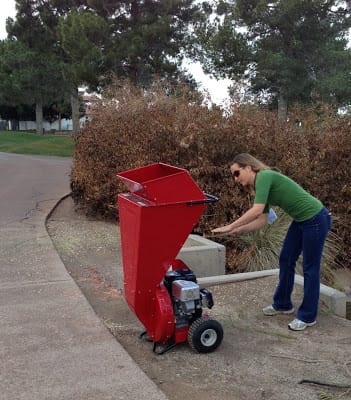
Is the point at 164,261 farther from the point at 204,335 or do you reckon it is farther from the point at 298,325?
the point at 298,325

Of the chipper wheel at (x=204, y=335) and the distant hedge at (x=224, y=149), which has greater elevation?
the distant hedge at (x=224, y=149)

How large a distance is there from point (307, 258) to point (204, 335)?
46.8 inches

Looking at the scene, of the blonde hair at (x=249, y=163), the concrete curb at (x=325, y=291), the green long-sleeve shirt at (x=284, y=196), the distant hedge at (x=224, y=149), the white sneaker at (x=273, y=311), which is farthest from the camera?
the distant hedge at (x=224, y=149)

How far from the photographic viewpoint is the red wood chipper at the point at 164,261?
3.89 metres

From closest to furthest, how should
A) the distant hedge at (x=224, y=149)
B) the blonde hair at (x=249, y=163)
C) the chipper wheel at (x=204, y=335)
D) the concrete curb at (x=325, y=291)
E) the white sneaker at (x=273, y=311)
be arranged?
1. the chipper wheel at (x=204, y=335)
2. the blonde hair at (x=249, y=163)
3. the white sneaker at (x=273, y=311)
4. the concrete curb at (x=325, y=291)
5. the distant hedge at (x=224, y=149)

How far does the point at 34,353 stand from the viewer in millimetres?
3980

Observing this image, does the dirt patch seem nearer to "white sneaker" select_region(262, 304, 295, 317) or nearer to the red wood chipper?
"white sneaker" select_region(262, 304, 295, 317)

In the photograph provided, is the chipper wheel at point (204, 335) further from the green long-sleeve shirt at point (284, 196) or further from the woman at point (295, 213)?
the green long-sleeve shirt at point (284, 196)

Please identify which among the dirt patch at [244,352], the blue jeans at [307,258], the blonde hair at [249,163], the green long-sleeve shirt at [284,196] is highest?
the blonde hair at [249,163]

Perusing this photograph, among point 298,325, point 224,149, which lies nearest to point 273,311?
point 298,325

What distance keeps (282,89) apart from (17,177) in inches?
528

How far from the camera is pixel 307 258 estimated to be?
4.61m

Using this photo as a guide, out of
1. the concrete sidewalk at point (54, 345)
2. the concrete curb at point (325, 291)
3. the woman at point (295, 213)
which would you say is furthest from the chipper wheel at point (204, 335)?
the concrete curb at point (325, 291)

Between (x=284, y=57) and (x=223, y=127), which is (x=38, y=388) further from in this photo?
(x=284, y=57)
